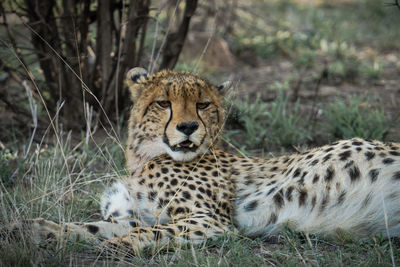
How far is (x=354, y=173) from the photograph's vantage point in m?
2.83

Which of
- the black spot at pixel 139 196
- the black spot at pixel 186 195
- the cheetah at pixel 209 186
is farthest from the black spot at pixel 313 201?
the black spot at pixel 139 196

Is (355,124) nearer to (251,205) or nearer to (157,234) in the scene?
(251,205)

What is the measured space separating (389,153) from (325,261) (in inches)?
32.4

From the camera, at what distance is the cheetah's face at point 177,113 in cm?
299

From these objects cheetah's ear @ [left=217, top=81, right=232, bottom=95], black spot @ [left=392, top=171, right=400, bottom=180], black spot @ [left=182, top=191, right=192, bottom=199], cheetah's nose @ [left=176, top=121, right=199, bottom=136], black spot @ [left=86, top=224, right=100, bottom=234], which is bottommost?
black spot @ [left=86, top=224, right=100, bottom=234]

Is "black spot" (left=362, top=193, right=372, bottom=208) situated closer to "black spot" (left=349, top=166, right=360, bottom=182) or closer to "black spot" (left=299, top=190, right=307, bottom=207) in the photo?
"black spot" (left=349, top=166, right=360, bottom=182)

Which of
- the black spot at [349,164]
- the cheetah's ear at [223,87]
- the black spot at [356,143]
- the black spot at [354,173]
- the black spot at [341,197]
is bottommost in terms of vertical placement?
the black spot at [341,197]

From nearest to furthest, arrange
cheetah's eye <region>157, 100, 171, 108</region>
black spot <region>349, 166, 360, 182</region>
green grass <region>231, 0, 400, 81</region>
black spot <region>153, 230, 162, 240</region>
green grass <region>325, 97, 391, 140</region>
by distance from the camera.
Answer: black spot <region>153, 230, 162, 240</region>, black spot <region>349, 166, 360, 182</region>, cheetah's eye <region>157, 100, 171, 108</region>, green grass <region>325, 97, 391, 140</region>, green grass <region>231, 0, 400, 81</region>

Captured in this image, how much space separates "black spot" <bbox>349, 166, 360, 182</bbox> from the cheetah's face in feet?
2.76

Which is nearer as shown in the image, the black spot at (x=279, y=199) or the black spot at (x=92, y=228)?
the black spot at (x=92, y=228)

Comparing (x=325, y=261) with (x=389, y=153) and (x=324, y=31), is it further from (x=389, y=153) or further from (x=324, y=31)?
(x=324, y=31)

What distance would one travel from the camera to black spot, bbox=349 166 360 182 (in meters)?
2.81

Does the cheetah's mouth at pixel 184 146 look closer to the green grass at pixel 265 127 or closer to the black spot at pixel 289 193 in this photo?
the black spot at pixel 289 193

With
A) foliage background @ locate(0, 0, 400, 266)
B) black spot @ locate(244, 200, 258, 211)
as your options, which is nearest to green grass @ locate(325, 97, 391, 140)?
foliage background @ locate(0, 0, 400, 266)
